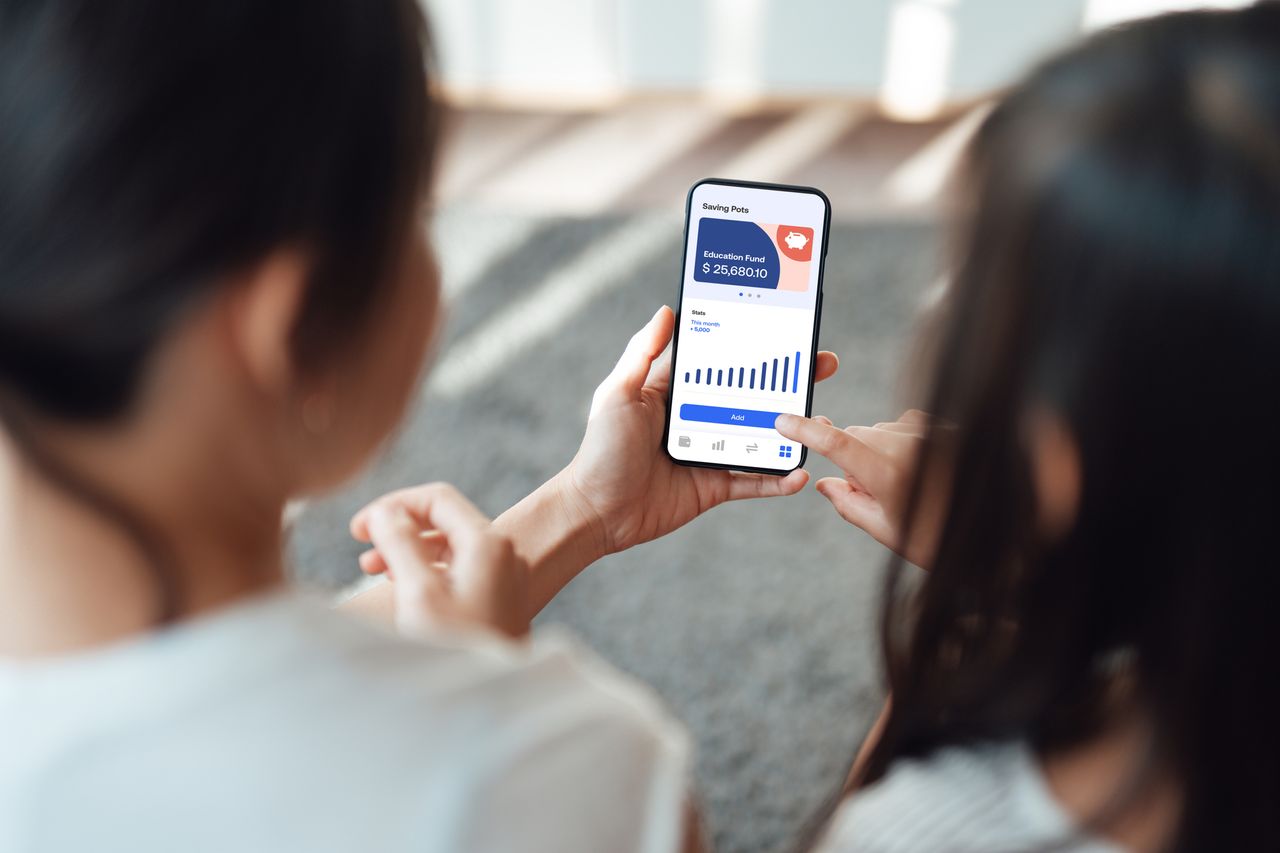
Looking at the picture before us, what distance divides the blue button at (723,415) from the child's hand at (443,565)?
296 mm

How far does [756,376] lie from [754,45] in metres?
1.55

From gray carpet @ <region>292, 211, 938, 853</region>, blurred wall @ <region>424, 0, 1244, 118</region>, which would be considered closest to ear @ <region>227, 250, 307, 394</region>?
gray carpet @ <region>292, 211, 938, 853</region>

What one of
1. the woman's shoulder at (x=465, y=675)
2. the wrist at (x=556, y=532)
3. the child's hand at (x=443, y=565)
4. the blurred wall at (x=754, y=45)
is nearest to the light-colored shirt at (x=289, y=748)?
the woman's shoulder at (x=465, y=675)

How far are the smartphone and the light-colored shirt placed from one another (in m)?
0.50

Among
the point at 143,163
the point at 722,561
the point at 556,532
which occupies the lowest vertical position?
the point at 722,561

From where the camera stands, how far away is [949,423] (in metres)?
0.51

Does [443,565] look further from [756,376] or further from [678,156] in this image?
[678,156]

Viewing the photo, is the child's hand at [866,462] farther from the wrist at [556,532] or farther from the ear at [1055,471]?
the ear at [1055,471]

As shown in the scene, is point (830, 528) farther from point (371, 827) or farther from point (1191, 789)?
point (371, 827)

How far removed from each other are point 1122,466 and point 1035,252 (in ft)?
0.30

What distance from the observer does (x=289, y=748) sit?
16.0 inches

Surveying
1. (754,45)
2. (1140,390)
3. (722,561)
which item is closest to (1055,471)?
(1140,390)

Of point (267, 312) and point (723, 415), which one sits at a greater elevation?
point (267, 312)

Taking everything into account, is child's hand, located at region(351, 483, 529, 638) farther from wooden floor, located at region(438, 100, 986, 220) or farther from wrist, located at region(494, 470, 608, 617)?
wooden floor, located at region(438, 100, 986, 220)
